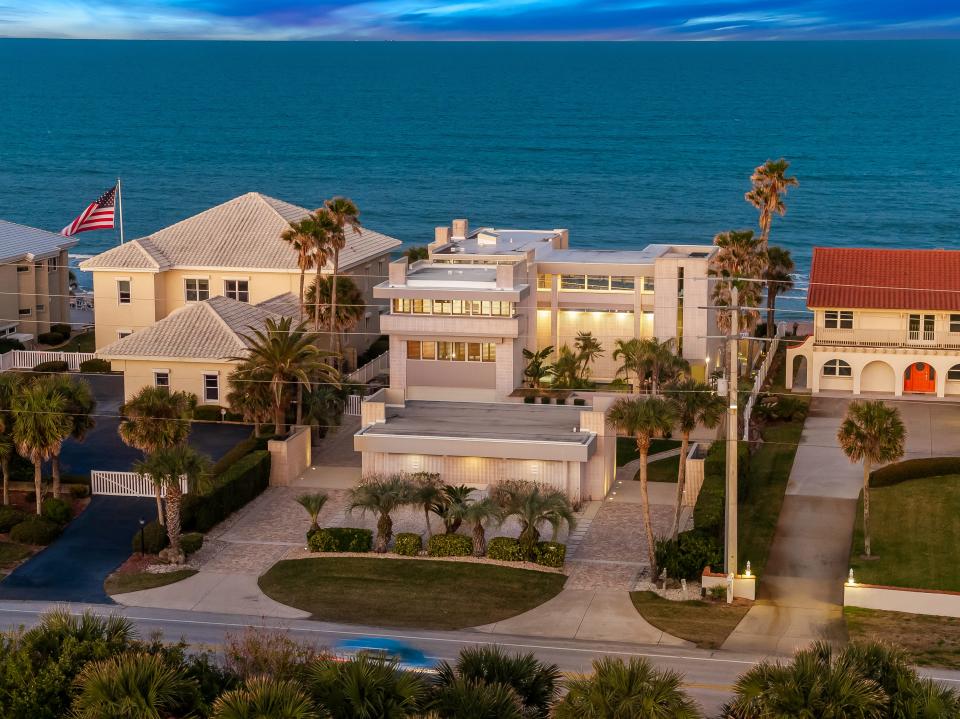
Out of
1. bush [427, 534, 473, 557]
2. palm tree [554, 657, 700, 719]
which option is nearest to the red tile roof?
bush [427, 534, 473, 557]

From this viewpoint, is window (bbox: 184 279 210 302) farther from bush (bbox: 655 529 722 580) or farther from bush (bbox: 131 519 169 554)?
bush (bbox: 655 529 722 580)

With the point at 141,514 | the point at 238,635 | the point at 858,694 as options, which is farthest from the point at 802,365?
the point at 858,694

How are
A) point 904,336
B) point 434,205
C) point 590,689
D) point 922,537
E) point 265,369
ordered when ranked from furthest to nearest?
1. point 434,205
2. point 904,336
3. point 265,369
4. point 922,537
5. point 590,689

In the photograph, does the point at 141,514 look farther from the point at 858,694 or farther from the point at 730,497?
the point at 858,694

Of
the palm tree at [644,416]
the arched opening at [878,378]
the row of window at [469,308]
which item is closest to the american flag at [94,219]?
the row of window at [469,308]

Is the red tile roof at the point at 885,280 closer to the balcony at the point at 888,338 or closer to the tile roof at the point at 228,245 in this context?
the balcony at the point at 888,338
